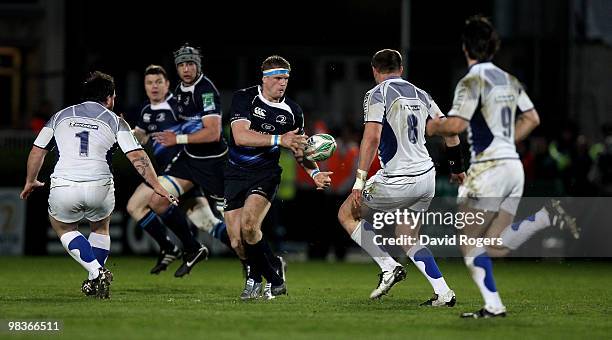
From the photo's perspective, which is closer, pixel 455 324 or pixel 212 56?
pixel 455 324

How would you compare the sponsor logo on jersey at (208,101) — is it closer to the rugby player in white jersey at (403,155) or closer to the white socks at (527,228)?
the rugby player in white jersey at (403,155)

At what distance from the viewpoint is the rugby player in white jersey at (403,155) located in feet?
36.5

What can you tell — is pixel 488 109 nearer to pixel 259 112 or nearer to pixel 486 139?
pixel 486 139

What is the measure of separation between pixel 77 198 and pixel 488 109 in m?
3.90

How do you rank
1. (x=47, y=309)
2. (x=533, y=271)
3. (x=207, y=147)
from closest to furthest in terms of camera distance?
(x=47, y=309) < (x=207, y=147) < (x=533, y=271)

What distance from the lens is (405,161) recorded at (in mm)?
11281

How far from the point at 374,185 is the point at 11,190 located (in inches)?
377

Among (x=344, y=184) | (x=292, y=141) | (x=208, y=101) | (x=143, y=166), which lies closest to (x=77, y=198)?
(x=143, y=166)

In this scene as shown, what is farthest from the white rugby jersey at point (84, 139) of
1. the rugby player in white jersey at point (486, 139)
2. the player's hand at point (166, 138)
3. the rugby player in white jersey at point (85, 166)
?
the rugby player in white jersey at point (486, 139)

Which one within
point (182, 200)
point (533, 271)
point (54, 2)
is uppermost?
point (54, 2)

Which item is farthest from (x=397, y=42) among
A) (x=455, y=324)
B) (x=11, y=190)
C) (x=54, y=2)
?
(x=455, y=324)

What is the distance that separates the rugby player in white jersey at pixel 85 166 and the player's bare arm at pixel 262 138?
84 centimetres

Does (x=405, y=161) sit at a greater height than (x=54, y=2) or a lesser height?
lesser

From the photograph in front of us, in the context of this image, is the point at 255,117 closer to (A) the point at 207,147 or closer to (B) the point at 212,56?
(A) the point at 207,147
